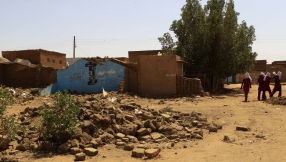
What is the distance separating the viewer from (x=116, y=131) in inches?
285

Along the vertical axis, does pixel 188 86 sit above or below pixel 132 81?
below

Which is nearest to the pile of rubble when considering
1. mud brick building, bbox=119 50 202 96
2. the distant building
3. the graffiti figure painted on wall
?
mud brick building, bbox=119 50 202 96

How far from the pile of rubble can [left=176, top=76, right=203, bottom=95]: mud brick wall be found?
798 centimetres

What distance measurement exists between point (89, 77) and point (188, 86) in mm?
6172

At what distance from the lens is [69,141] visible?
6.34m

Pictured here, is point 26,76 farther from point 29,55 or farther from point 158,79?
point 158,79

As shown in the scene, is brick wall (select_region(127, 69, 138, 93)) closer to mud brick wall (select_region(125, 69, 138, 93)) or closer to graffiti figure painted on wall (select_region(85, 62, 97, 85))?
mud brick wall (select_region(125, 69, 138, 93))

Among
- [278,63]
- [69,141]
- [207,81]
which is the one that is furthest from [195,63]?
[278,63]

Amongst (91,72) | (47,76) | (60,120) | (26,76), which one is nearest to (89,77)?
(91,72)

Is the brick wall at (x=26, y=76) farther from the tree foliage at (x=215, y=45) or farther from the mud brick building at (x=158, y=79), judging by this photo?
the tree foliage at (x=215, y=45)

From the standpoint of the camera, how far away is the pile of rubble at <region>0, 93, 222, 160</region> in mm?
6289

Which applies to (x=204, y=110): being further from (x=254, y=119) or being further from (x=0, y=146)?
(x=0, y=146)

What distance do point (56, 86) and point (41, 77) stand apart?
1.98 meters

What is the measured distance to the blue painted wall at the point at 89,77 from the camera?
18.6m
